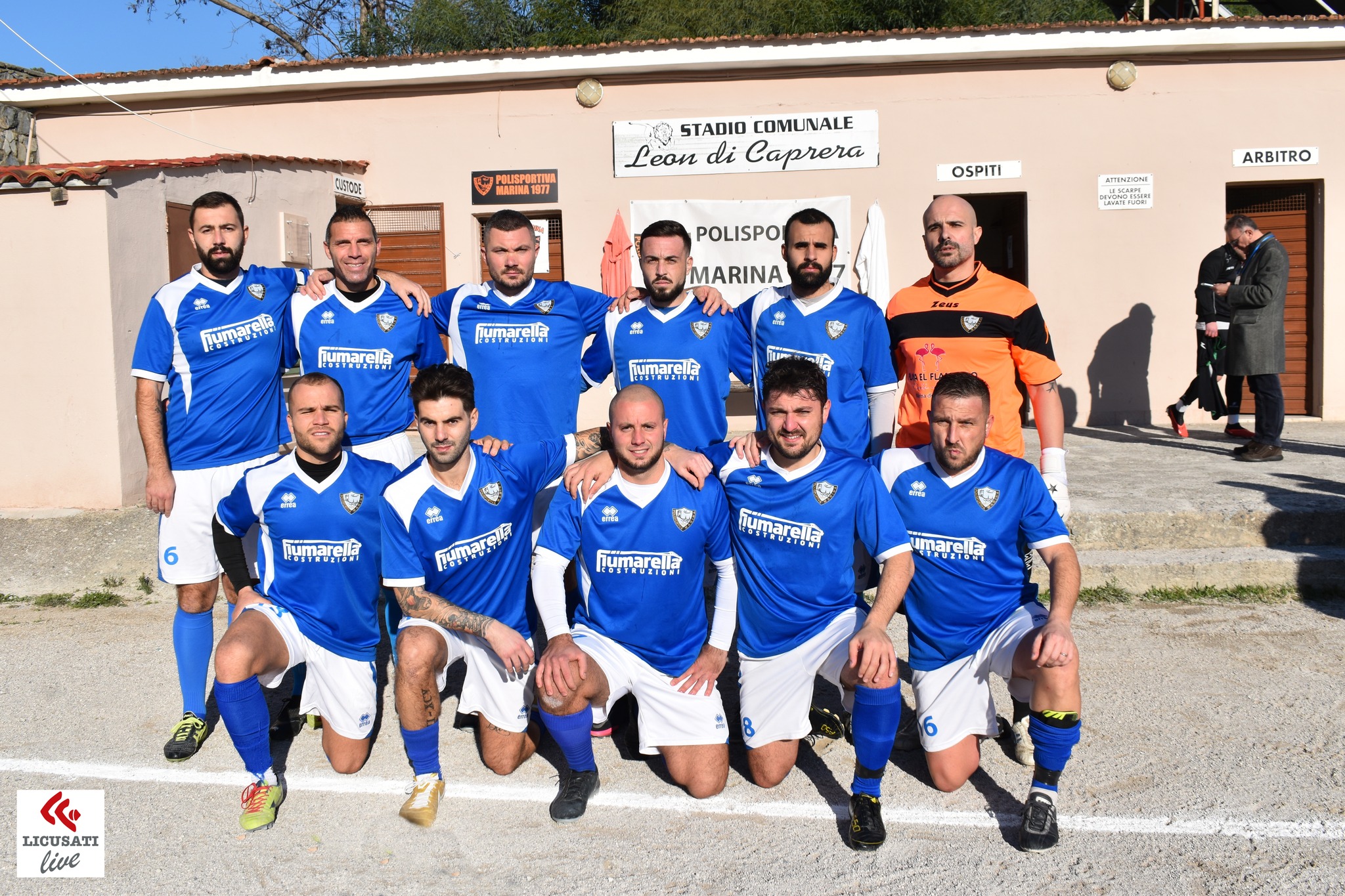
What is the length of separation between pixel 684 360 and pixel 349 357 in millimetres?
1528

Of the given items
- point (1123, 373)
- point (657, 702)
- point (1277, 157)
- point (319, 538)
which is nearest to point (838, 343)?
point (657, 702)

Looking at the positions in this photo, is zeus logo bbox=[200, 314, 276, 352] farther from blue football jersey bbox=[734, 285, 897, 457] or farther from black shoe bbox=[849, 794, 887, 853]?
black shoe bbox=[849, 794, 887, 853]

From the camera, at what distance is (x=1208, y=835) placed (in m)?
3.32

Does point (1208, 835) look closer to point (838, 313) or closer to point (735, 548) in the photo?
point (735, 548)

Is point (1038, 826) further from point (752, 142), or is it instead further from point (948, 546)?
point (752, 142)

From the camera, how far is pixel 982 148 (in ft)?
33.2

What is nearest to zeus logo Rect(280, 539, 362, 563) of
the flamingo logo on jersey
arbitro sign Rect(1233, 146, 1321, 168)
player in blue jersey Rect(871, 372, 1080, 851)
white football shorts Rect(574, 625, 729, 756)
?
white football shorts Rect(574, 625, 729, 756)

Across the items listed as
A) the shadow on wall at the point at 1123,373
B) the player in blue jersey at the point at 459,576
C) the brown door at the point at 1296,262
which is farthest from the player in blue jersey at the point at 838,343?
the brown door at the point at 1296,262

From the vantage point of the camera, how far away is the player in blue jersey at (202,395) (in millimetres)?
4453

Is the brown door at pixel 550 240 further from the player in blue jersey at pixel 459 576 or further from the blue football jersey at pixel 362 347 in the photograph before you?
the player in blue jersey at pixel 459 576

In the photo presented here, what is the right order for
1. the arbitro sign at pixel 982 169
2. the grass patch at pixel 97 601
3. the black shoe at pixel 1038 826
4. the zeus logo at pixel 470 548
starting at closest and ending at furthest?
the black shoe at pixel 1038 826
the zeus logo at pixel 470 548
the grass patch at pixel 97 601
the arbitro sign at pixel 982 169

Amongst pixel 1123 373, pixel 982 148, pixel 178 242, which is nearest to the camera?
pixel 178 242

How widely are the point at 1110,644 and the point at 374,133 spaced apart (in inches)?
342

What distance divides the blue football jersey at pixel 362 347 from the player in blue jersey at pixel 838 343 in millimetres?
1704
